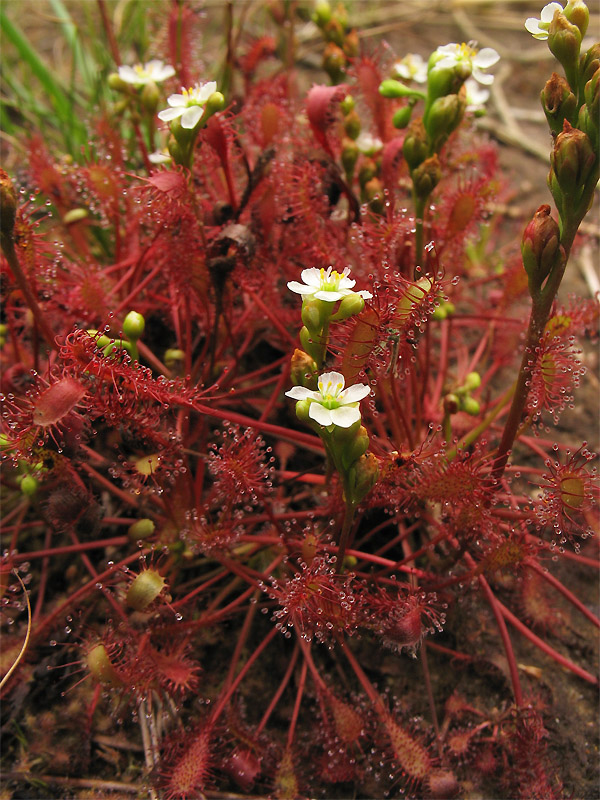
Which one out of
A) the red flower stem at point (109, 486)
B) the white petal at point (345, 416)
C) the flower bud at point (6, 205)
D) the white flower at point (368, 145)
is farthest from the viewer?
the white flower at point (368, 145)

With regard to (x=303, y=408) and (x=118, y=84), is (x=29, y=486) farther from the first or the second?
(x=118, y=84)

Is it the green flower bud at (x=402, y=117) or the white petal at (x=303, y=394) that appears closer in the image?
the white petal at (x=303, y=394)

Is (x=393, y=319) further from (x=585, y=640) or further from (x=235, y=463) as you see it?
(x=585, y=640)

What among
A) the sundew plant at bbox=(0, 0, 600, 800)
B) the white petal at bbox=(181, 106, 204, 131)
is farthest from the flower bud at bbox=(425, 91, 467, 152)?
the white petal at bbox=(181, 106, 204, 131)

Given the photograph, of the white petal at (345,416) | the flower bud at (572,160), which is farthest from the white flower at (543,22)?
the white petal at (345,416)

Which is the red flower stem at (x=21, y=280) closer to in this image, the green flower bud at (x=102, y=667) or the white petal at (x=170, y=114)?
the white petal at (x=170, y=114)

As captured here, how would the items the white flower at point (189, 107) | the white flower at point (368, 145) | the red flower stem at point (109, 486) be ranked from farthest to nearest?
the white flower at point (368, 145)
the red flower stem at point (109, 486)
the white flower at point (189, 107)

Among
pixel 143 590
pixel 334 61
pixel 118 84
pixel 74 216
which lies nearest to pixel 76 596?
pixel 143 590

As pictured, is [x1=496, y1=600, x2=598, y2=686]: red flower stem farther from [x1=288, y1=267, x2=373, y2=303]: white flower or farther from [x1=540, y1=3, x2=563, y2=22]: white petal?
[x1=540, y1=3, x2=563, y2=22]: white petal
